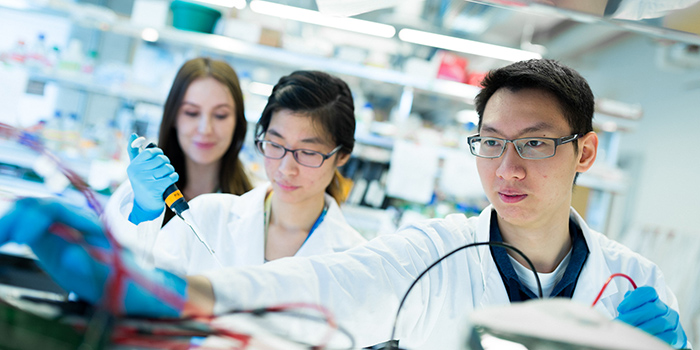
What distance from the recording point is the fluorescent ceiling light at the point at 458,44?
10.2 feet

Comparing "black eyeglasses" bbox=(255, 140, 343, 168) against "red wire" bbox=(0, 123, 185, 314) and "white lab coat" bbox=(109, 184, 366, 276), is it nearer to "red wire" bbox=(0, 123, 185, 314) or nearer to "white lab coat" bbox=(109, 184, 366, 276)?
"white lab coat" bbox=(109, 184, 366, 276)

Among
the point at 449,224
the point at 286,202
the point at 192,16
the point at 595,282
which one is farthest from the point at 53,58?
the point at 595,282

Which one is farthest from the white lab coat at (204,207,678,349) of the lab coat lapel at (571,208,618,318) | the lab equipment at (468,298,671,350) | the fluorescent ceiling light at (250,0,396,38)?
the fluorescent ceiling light at (250,0,396,38)

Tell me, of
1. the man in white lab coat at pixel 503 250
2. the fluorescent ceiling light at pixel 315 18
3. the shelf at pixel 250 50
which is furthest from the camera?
the shelf at pixel 250 50

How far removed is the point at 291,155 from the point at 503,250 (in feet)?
2.37

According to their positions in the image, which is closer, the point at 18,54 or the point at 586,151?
the point at 586,151

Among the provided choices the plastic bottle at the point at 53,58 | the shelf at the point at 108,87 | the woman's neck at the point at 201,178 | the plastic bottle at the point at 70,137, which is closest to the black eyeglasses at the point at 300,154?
the woman's neck at the point at 201,178

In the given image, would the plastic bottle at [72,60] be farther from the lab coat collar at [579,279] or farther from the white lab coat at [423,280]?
the lab coat collar at [579,279]

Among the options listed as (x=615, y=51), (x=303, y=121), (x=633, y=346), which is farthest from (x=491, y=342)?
(x=615, y=51)

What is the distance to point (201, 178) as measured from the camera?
2020mm

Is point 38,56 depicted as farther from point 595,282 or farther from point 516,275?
point 595,282

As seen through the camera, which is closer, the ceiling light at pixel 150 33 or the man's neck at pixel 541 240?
the man's neck at pixel 541 240

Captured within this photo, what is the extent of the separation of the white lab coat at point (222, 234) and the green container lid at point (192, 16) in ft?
5.96

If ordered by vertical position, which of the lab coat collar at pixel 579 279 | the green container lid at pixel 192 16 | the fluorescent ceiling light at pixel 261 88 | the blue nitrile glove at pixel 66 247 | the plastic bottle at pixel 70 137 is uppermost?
the green container lid at pixel 192 16
